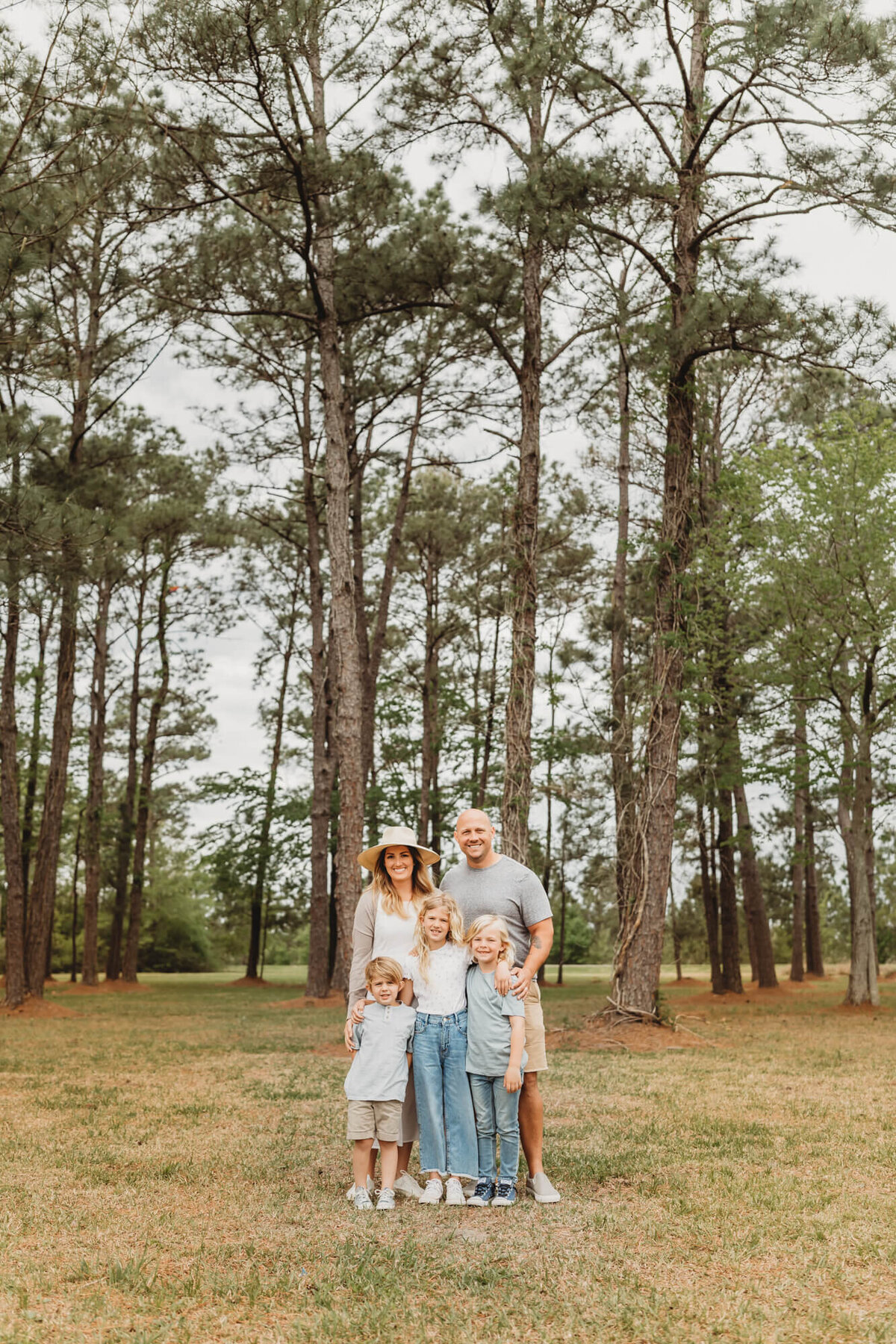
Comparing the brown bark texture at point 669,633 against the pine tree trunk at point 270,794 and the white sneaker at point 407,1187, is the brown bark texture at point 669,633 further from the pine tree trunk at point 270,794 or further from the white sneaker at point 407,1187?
the pine tree trunk at point 270,794

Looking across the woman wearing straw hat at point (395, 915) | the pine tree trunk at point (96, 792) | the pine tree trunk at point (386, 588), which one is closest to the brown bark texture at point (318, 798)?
the pine tree trunk at point (386, 588)

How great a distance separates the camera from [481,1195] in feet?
15.8

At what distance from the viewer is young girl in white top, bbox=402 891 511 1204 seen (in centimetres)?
486

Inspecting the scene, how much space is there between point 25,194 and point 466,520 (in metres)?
15.2

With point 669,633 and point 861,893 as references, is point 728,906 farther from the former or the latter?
point 669,633

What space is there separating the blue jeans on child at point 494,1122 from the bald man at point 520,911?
0.13 m

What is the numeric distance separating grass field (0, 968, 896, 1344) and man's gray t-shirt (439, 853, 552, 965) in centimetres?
119

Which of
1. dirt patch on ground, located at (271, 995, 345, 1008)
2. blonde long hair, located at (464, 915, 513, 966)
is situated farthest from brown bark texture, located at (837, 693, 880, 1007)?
blonde long hair, located at (464, 915, 513, 966)

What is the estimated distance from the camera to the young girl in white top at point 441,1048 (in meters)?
4.86

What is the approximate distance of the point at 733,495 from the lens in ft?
54.5

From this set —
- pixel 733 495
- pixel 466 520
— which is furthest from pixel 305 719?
pixel 733 495

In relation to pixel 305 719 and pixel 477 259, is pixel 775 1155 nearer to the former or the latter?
pixel 477 259

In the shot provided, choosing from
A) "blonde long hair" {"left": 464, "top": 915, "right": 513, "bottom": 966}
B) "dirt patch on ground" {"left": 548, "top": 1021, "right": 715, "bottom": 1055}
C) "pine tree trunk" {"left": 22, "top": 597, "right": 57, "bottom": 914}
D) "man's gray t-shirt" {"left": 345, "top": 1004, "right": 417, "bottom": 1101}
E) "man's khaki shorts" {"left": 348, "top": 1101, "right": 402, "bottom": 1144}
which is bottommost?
"dirt patch on ground" {"left": 548, "top": 1021, "right": 715, "bottom": 1055}

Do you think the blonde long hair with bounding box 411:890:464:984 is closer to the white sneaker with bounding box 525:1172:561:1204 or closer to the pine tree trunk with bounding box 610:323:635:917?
the white sneaker with bounding box 525:1172:561:1204
